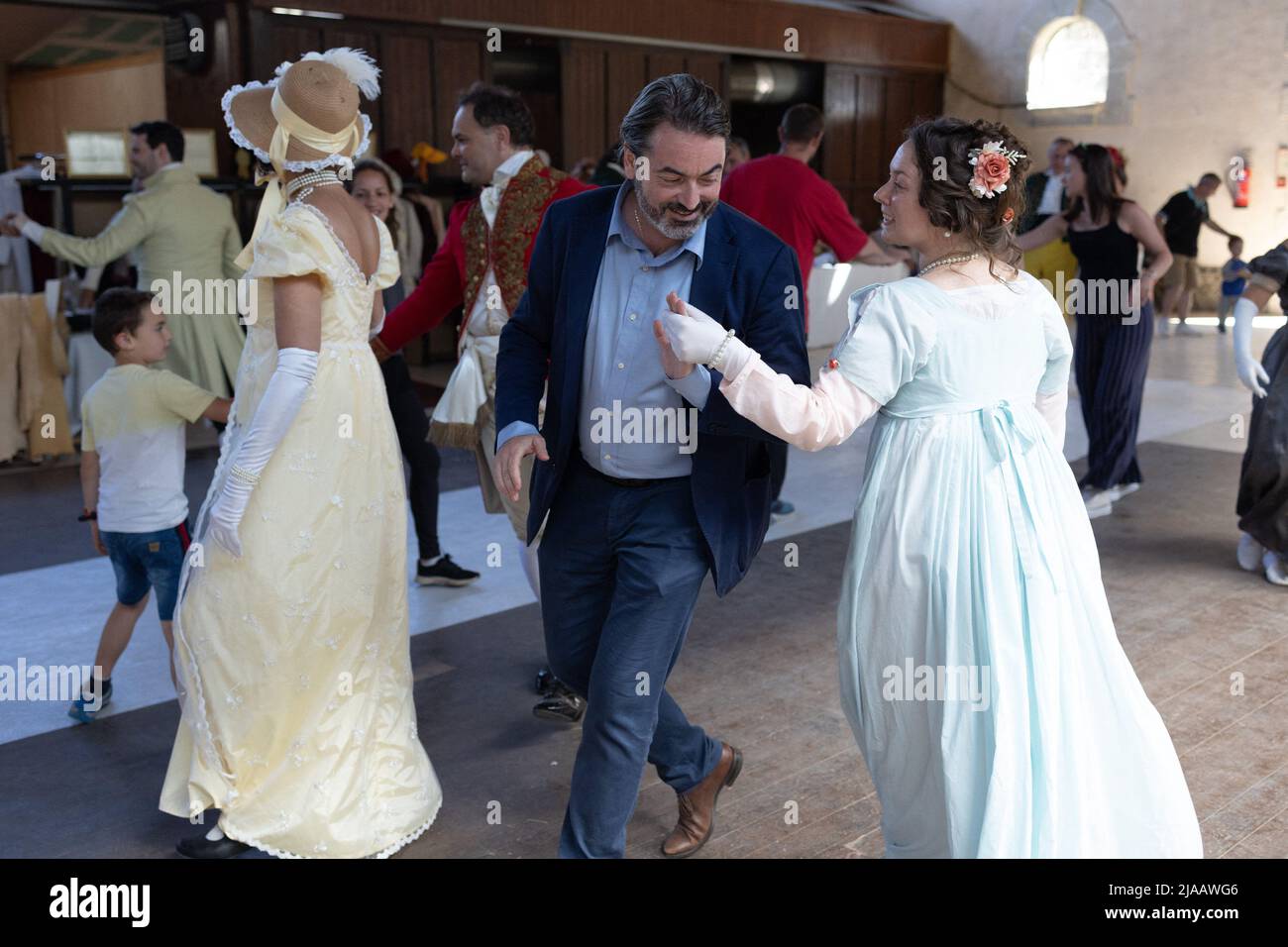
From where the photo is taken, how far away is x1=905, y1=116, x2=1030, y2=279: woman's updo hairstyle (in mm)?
2158

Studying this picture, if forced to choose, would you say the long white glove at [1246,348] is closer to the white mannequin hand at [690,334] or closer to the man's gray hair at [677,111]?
the man's gray hair at [677,111]

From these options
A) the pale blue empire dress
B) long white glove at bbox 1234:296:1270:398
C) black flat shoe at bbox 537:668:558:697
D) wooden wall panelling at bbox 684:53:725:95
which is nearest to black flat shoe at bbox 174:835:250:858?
black flat shoe at bbox 537:668:558:697

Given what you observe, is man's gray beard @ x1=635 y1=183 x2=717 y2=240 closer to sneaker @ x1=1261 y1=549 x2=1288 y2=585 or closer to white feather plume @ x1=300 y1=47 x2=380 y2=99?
white feather plume @ x1=300 y1=47 x2=380 y2=99

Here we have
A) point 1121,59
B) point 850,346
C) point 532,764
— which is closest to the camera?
point 850,346

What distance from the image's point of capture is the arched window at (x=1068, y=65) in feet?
53.2

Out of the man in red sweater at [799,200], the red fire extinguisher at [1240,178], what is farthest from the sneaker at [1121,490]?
the red fire extinguisher at [1240,178]

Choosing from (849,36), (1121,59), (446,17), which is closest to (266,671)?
(446,17)

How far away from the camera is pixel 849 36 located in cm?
1592

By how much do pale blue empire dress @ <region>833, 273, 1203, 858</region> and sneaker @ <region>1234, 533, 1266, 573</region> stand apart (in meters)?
3.00

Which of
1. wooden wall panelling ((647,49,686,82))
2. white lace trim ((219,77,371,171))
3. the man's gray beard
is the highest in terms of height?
wooden wall panelling ((647,49,686,82))

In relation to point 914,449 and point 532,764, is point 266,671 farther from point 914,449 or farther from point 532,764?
point 914,449

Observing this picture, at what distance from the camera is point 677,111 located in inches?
86.9

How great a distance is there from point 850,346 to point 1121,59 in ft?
51.6

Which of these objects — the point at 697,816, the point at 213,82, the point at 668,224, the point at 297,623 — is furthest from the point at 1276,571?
the point at 213,82
